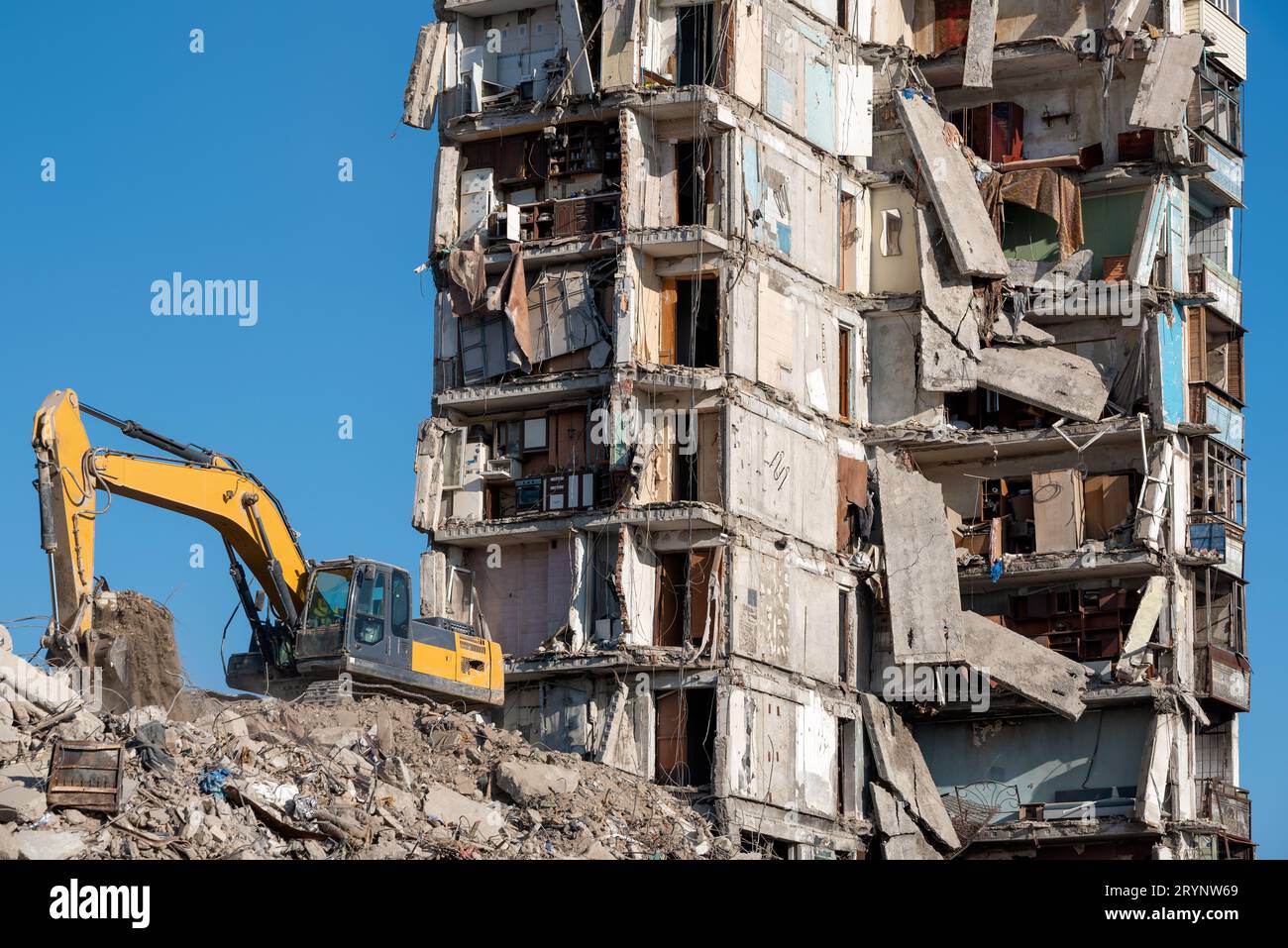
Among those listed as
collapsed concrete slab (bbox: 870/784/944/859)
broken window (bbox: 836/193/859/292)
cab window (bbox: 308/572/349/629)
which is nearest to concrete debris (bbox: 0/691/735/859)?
cab window (bbox: 308/572/349/629)

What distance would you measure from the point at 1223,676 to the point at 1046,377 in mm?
7934

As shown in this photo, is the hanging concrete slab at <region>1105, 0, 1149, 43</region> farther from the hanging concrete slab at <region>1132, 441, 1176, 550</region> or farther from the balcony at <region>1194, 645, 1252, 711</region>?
the balcony at <region>1194, 645, 1252, 711</region>

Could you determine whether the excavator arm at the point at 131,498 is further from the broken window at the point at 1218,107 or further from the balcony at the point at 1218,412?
the broken window at the point at 1218,107

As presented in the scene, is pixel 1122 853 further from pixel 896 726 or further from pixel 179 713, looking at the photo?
pixel 179 713

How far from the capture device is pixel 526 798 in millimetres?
39531

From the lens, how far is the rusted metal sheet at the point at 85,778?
30.4 m

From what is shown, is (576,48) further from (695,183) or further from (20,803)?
(20,803)

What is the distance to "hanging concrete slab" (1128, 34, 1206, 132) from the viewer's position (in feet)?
174

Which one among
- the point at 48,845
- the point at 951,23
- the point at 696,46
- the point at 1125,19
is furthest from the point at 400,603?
the point at 1125,19

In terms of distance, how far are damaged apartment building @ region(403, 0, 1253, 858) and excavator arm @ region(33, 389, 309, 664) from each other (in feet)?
24.2

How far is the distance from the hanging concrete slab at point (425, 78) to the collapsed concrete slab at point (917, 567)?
505 inches

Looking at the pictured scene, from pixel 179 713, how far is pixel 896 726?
18737 mm

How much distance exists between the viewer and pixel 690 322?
50.0 m
